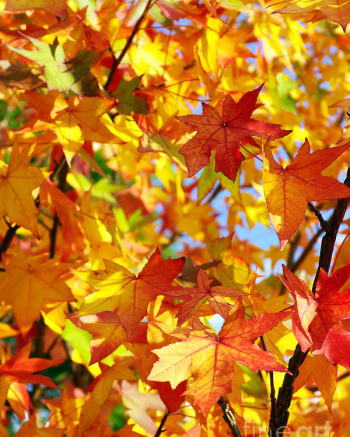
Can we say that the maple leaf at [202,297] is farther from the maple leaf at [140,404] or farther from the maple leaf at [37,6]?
the maple leaf at [37,6]

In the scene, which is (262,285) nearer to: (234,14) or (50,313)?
(50,313)

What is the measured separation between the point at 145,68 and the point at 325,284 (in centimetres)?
68

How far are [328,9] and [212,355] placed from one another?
0.44 meters

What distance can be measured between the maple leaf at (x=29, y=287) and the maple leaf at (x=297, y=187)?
0.44 meters

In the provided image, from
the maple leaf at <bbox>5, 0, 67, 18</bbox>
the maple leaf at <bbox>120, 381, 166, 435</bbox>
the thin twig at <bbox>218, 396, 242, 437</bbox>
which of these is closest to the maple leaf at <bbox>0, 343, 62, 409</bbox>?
the maple leaf at <bbox>120, 381, 166, 435</bbox>

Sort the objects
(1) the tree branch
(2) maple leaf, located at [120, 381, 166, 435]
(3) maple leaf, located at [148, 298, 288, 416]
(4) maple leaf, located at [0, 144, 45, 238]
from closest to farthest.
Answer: (3) maple leaf, located at [148, 298, 288, 416] < (1) the tree branch < (4) maple leaf, located at [0, 144, 45, 238] < (2) maple leaf, located at [120, 381, 166, 435]

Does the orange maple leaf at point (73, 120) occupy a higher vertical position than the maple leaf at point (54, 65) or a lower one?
lower

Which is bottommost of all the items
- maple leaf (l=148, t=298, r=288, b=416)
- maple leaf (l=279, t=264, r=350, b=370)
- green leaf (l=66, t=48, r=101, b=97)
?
maple leaf (l=148, t=298, r=288, b=416)

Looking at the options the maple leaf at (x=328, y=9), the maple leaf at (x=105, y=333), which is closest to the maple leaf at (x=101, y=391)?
the maple leaf at (x=105, y=333)

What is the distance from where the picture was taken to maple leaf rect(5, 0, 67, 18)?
2.54ft

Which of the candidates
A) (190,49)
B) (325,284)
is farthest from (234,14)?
(325,284)

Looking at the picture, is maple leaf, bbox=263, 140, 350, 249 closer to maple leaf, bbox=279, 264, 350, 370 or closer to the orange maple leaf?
maple leaf, bbox=279, 264, 350, 370

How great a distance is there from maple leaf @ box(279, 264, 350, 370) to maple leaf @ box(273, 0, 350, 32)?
300 mm

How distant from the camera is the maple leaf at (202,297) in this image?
0.57 meters
